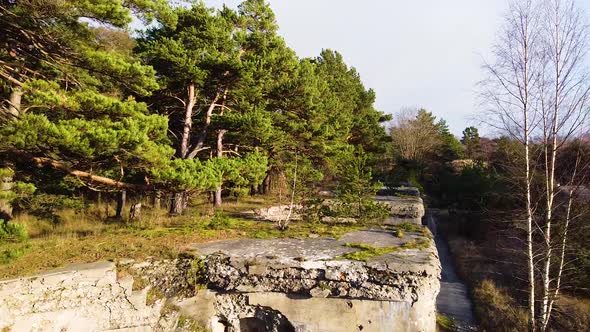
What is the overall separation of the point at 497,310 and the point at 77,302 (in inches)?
436

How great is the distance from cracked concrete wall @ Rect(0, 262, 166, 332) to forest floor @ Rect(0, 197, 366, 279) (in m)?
0.41

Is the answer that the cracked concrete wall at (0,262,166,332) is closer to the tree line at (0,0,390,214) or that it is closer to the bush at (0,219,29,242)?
the bush at (0,219,29,242)

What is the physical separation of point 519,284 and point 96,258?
13746mm

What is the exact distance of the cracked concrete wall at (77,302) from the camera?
568 cm

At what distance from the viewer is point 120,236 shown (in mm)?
8773

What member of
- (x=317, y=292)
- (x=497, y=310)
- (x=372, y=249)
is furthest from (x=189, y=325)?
(x=497, y=310)

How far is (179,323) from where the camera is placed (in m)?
7.16

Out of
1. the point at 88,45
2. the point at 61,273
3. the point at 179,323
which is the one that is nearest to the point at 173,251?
the point at 179,323

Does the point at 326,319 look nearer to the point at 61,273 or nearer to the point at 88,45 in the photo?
the point at 61,273

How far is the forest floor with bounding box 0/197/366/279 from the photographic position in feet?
22.5

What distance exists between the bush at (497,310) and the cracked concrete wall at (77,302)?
8901mm

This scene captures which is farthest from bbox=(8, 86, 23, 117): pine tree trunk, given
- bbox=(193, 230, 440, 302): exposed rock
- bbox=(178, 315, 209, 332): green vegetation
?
bbox=(178, 315, 209, 332): green vegetation

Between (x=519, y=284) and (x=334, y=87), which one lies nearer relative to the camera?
(x=519, y=284)

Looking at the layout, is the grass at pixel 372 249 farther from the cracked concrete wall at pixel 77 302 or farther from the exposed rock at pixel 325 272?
the cracked concrete wall at pixel 77 302
